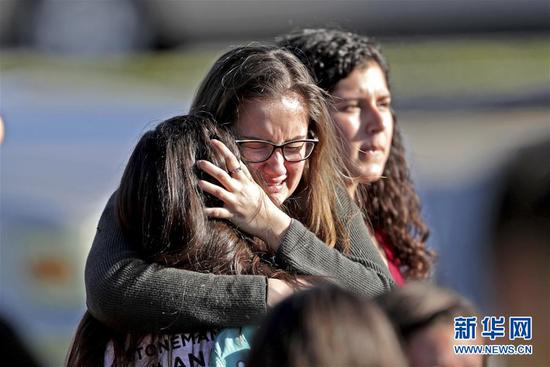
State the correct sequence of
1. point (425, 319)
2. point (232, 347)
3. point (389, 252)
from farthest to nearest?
point (389, 252), point (232, 347), point (425, 319)

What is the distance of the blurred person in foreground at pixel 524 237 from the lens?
3.56m

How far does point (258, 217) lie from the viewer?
1.59m

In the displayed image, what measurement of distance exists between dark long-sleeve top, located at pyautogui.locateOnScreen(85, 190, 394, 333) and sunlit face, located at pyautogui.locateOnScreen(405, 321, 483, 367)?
0.30m

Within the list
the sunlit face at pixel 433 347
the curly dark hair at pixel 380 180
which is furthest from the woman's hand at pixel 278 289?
the curly dark hair at pixel 380 180

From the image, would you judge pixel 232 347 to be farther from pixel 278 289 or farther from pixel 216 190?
pixel 216 190

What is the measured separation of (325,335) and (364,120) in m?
1.32

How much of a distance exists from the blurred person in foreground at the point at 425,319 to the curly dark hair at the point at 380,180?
927 millimetres

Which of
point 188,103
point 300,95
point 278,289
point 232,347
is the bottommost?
point 232,347

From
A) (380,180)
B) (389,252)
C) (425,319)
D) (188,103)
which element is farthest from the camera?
(188,103)

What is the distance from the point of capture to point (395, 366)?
3.52 feet

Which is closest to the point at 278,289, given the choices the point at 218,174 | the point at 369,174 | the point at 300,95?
the point at 218,174

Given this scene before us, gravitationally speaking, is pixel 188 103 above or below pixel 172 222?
above

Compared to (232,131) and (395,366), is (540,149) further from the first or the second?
(395,366)

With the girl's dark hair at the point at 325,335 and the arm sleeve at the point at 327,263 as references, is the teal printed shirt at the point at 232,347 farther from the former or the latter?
the girl's dark hair at the point at 325,335
